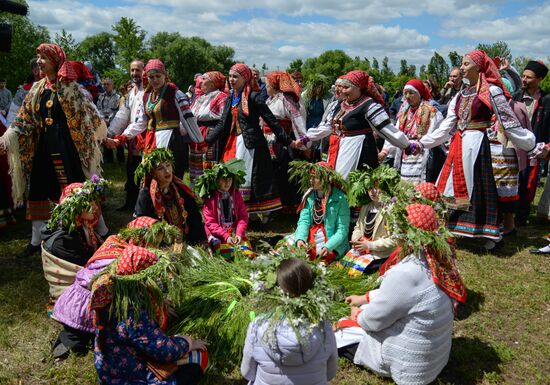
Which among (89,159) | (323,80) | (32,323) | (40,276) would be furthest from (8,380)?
(323,80)

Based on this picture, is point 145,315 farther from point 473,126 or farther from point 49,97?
point 473,126

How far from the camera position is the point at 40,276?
4.57 metres

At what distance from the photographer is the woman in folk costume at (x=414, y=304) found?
274cm

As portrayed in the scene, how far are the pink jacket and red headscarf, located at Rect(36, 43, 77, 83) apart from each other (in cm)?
187

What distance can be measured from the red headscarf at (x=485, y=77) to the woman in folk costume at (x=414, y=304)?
102 inches

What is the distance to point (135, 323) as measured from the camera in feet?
Result: 8.21

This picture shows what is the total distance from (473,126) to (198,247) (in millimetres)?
3164

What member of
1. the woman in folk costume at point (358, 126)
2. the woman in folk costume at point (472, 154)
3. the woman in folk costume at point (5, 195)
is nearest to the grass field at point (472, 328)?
the woman in folk costume at point (472, 154)

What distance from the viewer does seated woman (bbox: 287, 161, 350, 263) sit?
4.50m

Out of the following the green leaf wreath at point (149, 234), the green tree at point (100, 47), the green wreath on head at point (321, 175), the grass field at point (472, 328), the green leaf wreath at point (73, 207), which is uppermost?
the green tree at point (100, 47)

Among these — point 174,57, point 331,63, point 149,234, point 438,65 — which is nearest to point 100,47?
point 174,57

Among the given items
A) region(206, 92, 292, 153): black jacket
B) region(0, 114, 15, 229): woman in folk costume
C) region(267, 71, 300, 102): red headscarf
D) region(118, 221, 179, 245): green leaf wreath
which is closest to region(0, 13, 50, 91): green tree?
region(0, 114, 15, 229): woman in folk costume

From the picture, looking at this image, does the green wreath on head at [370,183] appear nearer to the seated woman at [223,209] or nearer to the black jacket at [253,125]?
the seated woman at [223,209]

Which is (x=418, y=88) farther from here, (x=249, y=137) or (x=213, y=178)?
Result: (x=213, y=178)
